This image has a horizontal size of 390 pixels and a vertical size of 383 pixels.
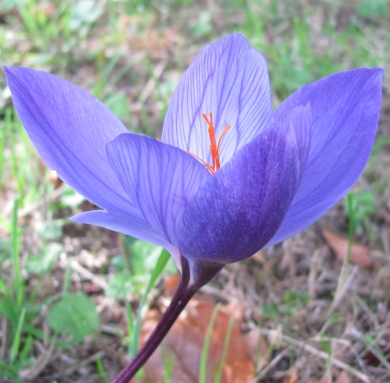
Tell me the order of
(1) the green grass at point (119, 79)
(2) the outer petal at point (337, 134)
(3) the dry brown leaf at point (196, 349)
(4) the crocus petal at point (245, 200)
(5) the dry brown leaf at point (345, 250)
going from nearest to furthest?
(4) the crocus petal at point (245, 200), (2) the outer petal at point (337, 134), (3) the dry brown leaf at point (196, 349), (1) the green grass at point (119, 79), (5) the dry brown leaf at point (345, 250)

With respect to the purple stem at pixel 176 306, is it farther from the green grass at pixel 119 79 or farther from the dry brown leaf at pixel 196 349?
the dry brown leaf at pixel 196 349

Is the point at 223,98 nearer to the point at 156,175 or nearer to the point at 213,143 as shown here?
the point at 213,143

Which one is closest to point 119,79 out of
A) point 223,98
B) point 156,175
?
point 223,98

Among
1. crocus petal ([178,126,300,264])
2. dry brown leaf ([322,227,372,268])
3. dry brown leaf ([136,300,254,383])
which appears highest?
crocus petal ([178,126,300,264])

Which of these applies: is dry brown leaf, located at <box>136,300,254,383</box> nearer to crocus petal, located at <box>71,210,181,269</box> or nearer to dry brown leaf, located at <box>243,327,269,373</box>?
dry brown leaf, located at <box>243,327,269,373</box>

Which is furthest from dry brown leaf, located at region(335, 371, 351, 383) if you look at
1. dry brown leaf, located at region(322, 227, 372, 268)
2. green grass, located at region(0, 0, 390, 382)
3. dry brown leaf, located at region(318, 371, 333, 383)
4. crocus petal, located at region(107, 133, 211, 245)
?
crocus petal, located at region(107, 133, 211, 245)

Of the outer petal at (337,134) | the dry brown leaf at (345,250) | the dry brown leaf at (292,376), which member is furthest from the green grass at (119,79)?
the outer petal at (337,134)
